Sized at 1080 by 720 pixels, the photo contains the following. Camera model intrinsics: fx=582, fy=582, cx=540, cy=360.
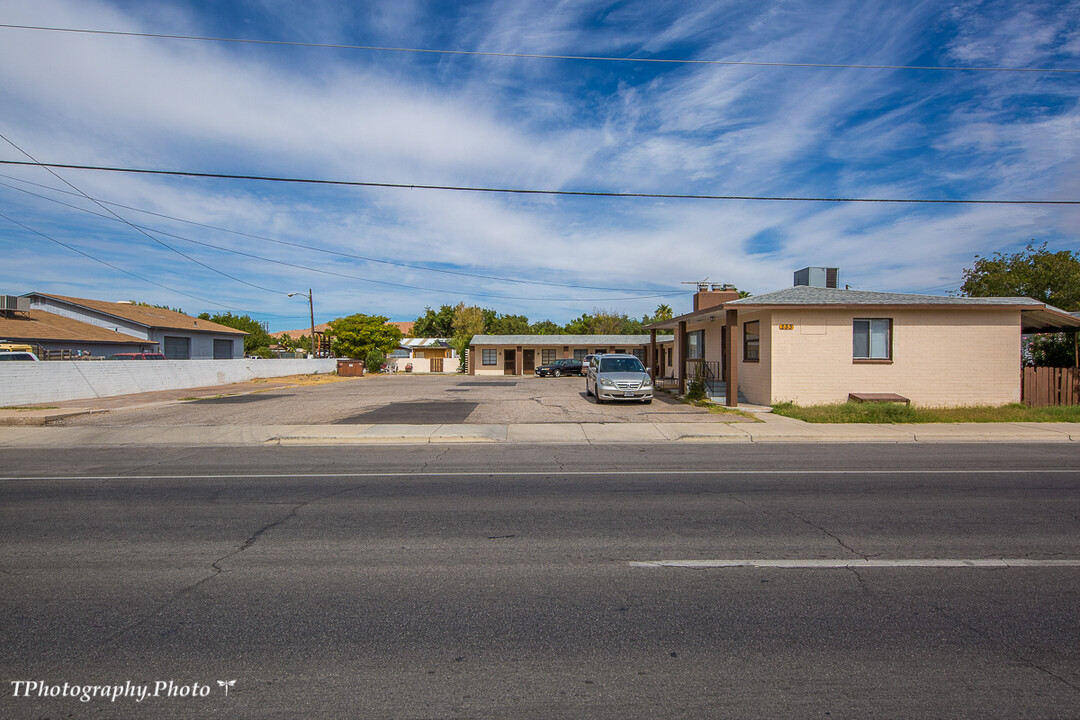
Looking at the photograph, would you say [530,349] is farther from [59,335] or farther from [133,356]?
[59,335]

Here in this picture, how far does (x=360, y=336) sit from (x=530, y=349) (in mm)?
16727

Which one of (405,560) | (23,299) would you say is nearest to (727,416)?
(405,560)

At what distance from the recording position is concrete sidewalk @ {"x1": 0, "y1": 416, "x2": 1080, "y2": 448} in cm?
1305

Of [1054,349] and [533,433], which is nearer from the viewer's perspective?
[533,433]

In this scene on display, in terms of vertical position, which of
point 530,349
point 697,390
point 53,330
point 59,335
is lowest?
point 697,390

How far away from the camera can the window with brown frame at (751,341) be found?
64.8 ft

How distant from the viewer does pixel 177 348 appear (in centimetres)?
4284

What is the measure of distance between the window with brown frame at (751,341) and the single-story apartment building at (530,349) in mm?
27301

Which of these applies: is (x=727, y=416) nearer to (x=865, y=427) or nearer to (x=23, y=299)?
(x=865, y=427)

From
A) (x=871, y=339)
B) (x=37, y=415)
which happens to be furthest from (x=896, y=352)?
(x=37, y=415)

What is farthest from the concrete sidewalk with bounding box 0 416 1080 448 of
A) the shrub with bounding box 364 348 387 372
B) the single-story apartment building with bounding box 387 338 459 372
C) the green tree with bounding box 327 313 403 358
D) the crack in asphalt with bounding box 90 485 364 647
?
the single-story apartment building with bounding box 387 338 459 372

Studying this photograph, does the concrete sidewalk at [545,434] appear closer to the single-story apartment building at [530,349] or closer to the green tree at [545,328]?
the single-story apartment building at [530,349]

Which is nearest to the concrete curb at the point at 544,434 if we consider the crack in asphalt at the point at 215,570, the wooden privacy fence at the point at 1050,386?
the wooden privacy fence at the point at 1050,386

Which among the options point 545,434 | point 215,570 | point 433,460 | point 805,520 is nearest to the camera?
point 215,570
